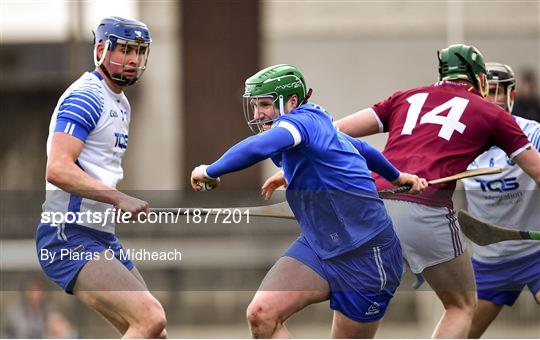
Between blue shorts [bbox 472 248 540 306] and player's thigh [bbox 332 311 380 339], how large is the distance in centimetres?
134

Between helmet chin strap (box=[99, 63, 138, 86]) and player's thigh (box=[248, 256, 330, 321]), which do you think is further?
helmet chin strap (box=[99, 63, 138, 86])

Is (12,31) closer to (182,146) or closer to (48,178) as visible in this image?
(182,146)

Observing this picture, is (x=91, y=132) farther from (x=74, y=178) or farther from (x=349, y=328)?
(x=349, y=328)

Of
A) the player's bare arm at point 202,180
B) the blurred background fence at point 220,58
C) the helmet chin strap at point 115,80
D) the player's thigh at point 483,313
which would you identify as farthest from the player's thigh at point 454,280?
the blurred background fence at point 220,58

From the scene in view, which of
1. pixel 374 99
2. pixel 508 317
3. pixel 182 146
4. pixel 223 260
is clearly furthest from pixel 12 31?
pixel 508 317

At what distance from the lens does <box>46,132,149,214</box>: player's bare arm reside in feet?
22.4

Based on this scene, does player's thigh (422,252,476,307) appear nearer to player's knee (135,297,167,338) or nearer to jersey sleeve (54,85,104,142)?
player's knee (135,297,167,338)

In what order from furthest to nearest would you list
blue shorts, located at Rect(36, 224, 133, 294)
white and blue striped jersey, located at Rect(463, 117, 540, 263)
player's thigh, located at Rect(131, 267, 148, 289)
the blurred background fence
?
the blurred background fence < white and blue striped jersey, located at Rect(463, 117, 540, 263) < player's thigh, located at Rect(131, 267, 148, 289) < blue shorts, located at Rect(36, 224, 133, 294)

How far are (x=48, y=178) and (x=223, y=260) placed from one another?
767 centimetres

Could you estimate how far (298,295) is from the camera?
22.8 feet

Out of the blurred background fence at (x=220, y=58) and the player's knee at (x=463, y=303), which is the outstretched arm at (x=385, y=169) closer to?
the player's knee at (x=463, y=303)

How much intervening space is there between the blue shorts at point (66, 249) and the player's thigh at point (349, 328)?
44.0 inches

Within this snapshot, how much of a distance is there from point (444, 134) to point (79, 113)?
1778mm

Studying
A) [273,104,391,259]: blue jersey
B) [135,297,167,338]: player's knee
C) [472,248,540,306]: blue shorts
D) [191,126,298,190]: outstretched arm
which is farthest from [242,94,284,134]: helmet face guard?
[472,248,540,306]: blue shorts
